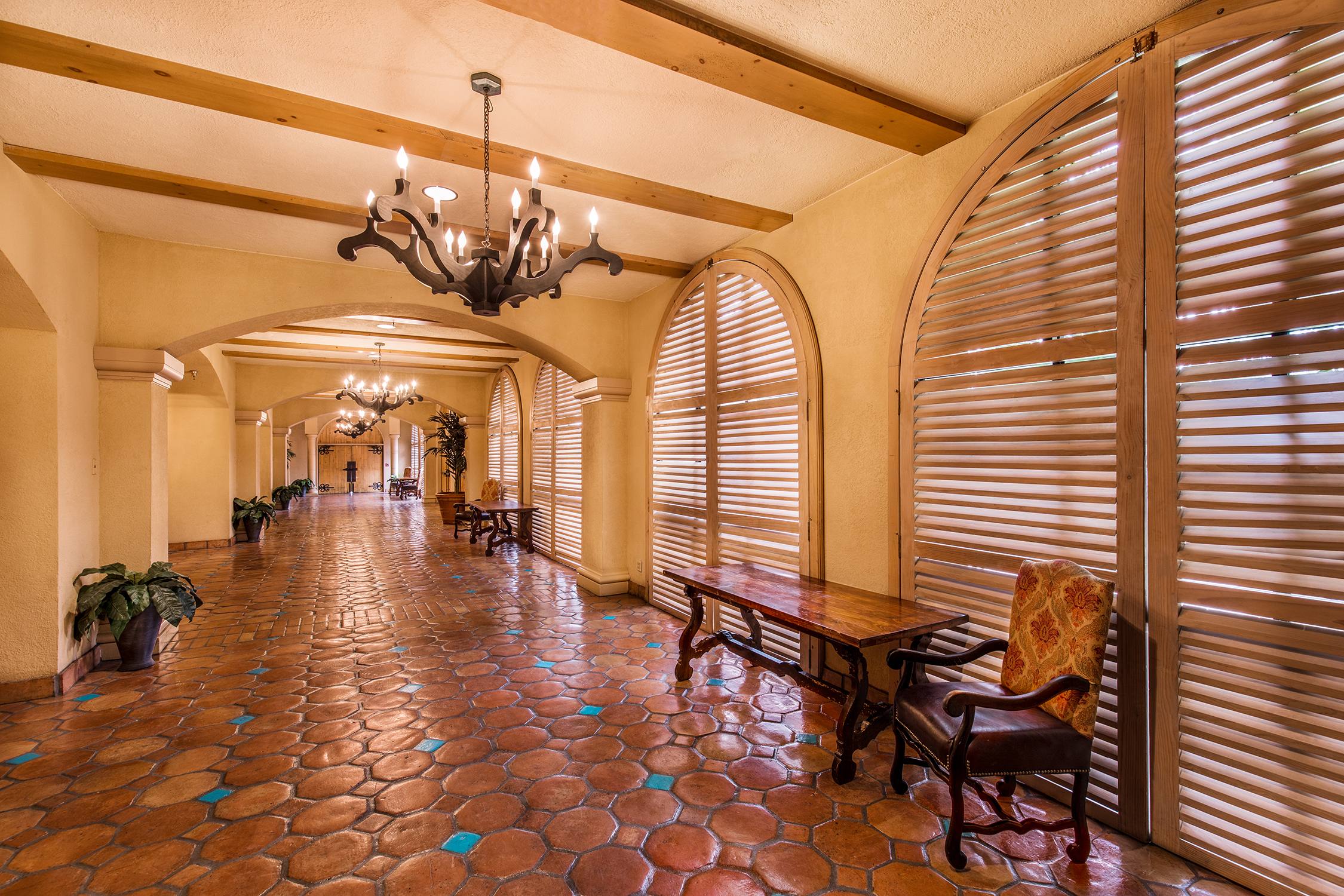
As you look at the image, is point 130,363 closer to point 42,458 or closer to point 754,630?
point 42,458

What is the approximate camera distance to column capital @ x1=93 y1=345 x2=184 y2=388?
430 centimetres

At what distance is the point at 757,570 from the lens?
4102 mm

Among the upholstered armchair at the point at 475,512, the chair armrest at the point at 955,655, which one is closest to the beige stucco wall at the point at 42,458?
the chair armrest at the point at 955,655

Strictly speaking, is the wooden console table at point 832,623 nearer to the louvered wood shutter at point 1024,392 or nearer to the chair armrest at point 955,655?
the chair armrest at point 955,655

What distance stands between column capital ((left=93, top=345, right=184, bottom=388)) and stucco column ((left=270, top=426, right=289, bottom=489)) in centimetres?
1162

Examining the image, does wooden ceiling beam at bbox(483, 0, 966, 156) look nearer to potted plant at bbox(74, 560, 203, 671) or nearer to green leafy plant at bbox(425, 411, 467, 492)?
potted plant at bbox(74, 560, 203, 671)

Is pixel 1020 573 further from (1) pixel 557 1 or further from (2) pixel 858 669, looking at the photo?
(1) pixel 557 1

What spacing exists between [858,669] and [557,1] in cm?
305

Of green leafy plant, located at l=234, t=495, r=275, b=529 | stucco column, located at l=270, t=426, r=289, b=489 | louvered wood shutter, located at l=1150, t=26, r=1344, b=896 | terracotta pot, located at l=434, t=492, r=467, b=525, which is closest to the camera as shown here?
louvered wood shutter, located at l=1150, t=26, r=1344, b=896

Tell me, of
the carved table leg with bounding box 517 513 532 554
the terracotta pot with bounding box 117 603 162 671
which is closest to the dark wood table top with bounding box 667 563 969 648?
the terracotta pot with bounding box 117 603 162 671

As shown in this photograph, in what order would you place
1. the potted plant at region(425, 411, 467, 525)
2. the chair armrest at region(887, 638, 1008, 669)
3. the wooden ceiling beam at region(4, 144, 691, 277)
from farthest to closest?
the potted plant at region(425, 411, 467, 525), the wooden ceiling beam at region(4, 144, 691, 277), the chair armrest at region(887, 638, 1008, 669)

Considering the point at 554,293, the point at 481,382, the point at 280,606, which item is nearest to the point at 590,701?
the point at 554,293

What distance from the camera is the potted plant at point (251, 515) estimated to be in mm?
10102

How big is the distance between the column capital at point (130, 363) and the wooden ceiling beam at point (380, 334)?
11.7ft
